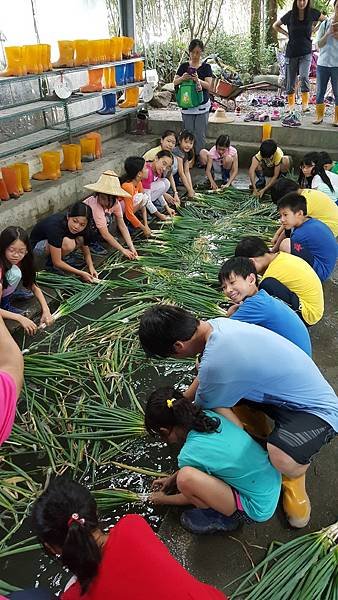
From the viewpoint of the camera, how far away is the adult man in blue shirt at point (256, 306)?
238 cm

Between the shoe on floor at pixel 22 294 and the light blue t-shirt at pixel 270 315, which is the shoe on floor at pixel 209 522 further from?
the shoe on floor at pixel 22 294

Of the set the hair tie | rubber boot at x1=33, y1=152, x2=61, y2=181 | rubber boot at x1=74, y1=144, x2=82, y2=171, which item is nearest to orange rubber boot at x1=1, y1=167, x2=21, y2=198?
rubber boot at x1=33, y1=152, x2=61, y2=181

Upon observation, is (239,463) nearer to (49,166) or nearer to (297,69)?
(49,166)

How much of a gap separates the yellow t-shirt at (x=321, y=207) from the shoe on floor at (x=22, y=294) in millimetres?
2309

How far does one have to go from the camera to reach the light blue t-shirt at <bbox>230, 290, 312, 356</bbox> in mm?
2377

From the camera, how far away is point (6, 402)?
4.99 feet

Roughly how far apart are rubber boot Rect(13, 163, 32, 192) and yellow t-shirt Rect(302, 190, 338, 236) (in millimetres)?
2688

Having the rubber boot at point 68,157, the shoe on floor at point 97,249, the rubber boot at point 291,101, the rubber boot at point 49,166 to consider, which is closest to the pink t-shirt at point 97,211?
the shoe on floor at point 97,249

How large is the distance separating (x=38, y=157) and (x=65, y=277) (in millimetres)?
2183

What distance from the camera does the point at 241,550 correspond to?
76.8 inches

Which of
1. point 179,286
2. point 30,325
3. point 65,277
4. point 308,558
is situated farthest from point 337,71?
point 308,558

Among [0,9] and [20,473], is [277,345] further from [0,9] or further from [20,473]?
[0,9]

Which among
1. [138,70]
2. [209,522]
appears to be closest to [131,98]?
[138,70]

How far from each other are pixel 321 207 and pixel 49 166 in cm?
290
